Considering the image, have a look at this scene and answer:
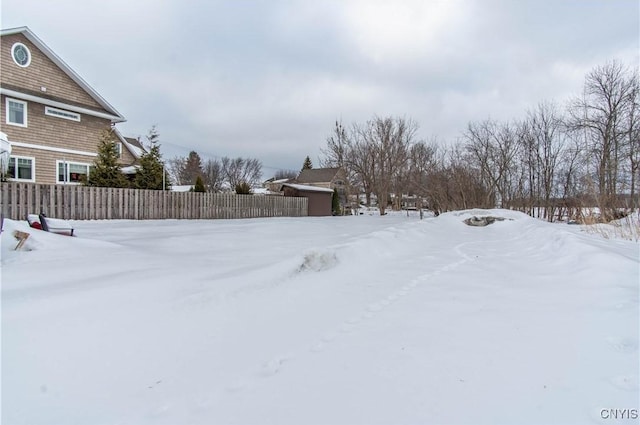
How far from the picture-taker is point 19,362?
2.14m

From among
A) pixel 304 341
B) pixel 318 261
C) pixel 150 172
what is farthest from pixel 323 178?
pixel 304 341

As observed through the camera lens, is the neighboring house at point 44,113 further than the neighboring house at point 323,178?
No

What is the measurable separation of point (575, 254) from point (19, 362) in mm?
6522

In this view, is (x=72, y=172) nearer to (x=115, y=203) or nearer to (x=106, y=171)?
(x=106, y=171)

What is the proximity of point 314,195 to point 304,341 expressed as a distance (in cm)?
2210

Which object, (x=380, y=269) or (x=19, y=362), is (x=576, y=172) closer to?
(x=380, y=269)

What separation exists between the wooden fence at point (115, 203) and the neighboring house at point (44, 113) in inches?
188

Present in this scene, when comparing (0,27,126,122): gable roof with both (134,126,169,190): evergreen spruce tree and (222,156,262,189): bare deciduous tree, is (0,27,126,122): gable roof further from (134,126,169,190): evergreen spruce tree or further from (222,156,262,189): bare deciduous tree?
(222,156,262,189): bare deciduous tree

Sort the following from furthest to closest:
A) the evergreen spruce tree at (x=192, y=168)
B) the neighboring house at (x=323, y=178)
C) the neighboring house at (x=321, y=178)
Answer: the evergreen spruce tree at (x=192, y=168), the neighboring house at (x=321, y=178), the neighboring house at (x=323, y=178)

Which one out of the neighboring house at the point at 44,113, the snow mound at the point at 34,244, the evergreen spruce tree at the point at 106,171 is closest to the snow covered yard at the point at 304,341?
the snow mound at the point at 34,244

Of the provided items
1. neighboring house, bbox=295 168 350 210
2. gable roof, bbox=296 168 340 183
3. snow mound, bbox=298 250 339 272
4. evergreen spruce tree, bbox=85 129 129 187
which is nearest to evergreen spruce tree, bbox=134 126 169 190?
evergreen spruce tree, bbox=85 129 129 187

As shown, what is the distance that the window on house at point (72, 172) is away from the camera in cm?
1557

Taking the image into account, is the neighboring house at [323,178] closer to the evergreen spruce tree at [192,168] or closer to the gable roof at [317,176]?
the gable roof at [317,176]

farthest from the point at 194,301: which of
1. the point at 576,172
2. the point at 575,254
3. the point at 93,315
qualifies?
the point at 576,172
